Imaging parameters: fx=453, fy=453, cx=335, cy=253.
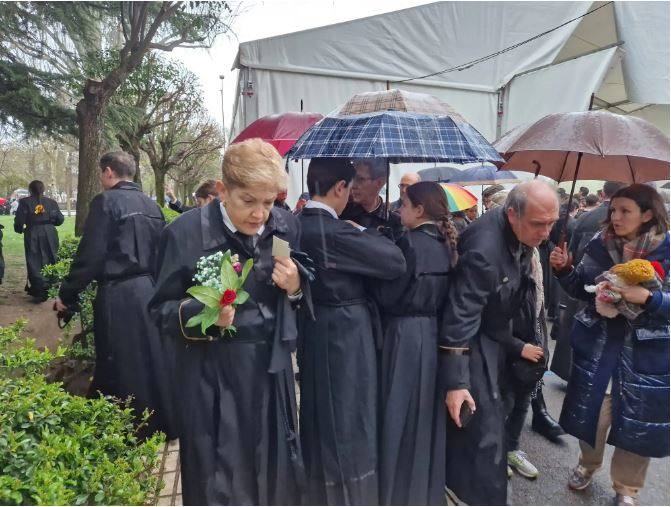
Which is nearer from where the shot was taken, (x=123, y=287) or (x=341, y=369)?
(x=341, y=369)

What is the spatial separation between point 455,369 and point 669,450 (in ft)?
4.58

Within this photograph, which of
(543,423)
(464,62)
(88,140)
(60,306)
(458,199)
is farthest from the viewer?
(464,62)

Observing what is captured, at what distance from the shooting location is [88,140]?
7918 mm

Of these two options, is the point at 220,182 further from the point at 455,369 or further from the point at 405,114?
the point at 455,369

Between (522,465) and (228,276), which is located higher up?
(228,276)

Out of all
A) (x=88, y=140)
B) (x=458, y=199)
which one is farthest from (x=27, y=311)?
(x=458, y=199)

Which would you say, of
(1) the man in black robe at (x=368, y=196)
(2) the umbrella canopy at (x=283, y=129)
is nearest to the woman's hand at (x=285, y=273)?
(1) the man in black robe at (x=368, y=196)

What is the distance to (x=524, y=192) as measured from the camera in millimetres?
2324

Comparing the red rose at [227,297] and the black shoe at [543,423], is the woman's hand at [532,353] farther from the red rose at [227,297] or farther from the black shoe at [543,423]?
the red rose at [227,297]

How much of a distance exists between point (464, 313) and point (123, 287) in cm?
242

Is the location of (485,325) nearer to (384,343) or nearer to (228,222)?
(384,343)

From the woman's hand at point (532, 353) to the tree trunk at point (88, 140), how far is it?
700 centimetres

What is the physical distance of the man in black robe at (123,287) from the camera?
3172 millimetres

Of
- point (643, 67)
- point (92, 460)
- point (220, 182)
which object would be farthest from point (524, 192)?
point (643, 67)
